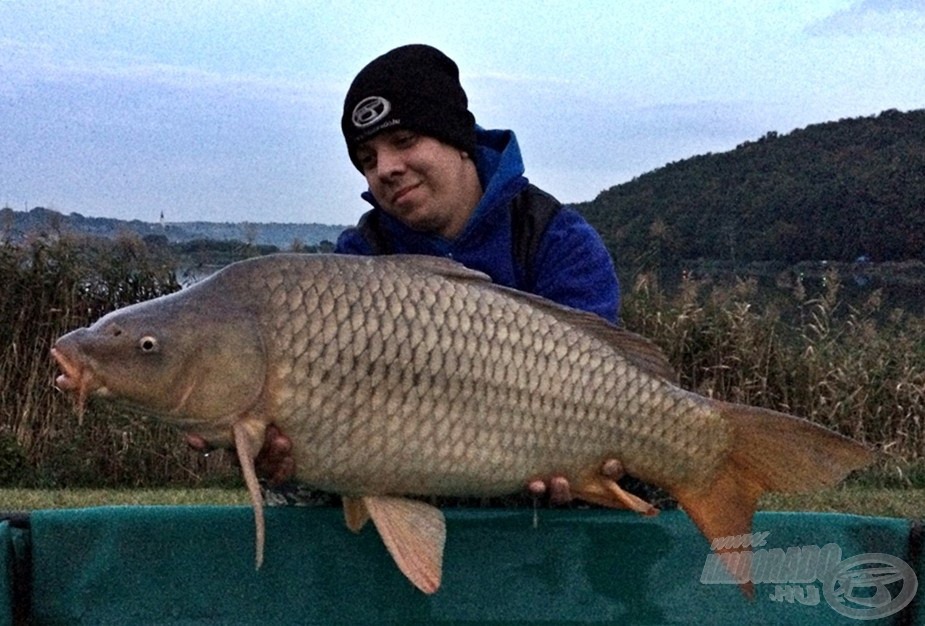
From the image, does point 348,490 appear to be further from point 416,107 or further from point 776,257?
point 776,257

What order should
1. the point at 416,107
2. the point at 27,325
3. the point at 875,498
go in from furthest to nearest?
the point at 27,325 < the point at 875,498 < the point at 416,107

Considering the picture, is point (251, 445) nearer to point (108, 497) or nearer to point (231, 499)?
point (231, 499)

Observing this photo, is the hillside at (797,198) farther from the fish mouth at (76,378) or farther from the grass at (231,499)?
Result: the fish mouth at (76,378)

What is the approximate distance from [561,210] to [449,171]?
0.25m

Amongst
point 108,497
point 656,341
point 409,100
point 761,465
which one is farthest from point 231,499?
point 761,465

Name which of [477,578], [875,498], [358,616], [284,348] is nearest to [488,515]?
[477,578]

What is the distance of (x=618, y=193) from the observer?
48.2 ft

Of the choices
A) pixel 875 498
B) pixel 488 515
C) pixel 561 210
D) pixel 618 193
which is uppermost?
pixel 618 193

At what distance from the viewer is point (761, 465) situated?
1.66m

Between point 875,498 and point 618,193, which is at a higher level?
point 618,193

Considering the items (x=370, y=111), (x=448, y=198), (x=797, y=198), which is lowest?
(x=448, y=198)

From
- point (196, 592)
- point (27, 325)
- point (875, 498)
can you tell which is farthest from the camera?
point (27, 325)

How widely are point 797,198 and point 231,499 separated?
16.6m

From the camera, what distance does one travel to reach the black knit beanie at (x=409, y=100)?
2.16 m
